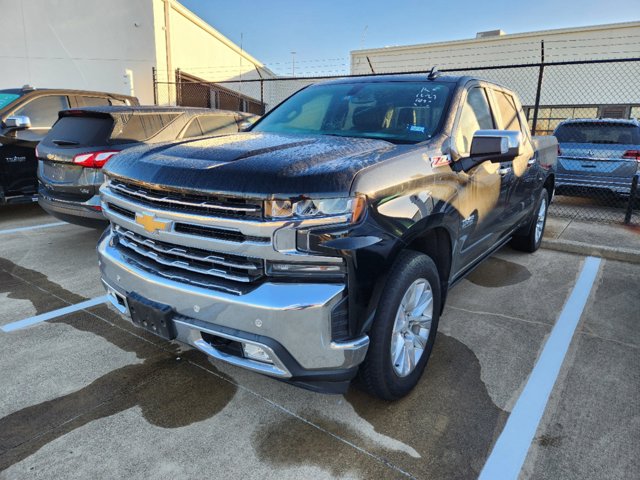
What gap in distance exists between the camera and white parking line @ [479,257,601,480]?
7.20 ft

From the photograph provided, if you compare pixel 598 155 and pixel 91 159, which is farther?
pixel 598 155

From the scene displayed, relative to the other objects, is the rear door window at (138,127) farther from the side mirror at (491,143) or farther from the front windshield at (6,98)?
the side mirror at (491,143)

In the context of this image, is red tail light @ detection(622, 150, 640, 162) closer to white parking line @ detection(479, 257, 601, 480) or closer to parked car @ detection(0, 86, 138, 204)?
white parking line @ detection(479, 257, 601, 480)

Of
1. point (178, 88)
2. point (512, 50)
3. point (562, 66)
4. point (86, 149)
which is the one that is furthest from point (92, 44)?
point (562, 66)

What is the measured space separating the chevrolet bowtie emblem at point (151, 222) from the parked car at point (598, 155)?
811 centimetres

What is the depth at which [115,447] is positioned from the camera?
2.27 metres

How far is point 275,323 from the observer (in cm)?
197

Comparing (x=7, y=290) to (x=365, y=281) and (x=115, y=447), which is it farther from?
(x=365, y=281)

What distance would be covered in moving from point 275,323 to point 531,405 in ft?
5.55

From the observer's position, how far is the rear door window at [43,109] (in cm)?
696

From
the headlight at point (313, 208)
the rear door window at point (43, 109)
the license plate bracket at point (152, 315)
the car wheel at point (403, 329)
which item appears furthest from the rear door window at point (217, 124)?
the headlight at point (313, 208)

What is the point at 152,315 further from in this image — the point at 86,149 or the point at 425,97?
the point at 86,149

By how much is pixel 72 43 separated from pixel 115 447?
1615 centimetres

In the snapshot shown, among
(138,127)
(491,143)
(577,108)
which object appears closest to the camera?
(491,143)
